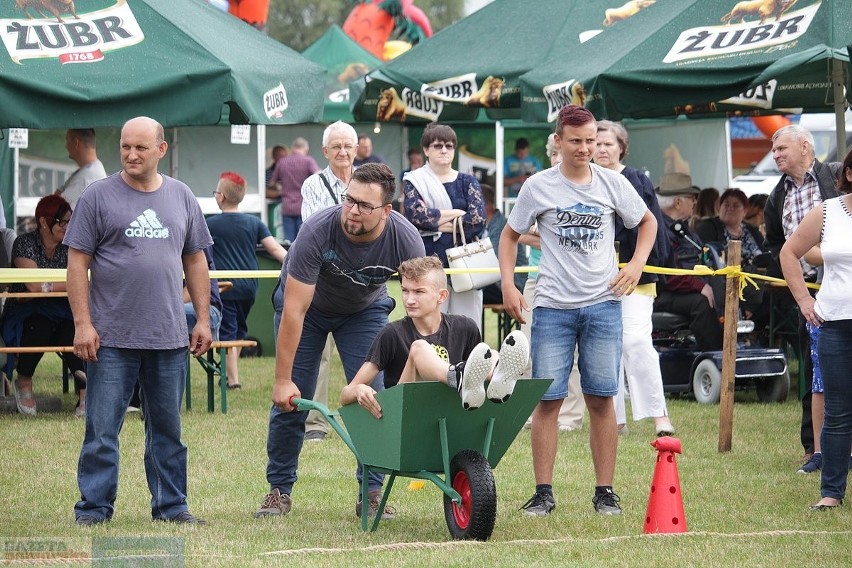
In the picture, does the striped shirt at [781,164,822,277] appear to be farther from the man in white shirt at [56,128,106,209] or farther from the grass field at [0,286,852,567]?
the man in white shirt at [56,128,106,209]

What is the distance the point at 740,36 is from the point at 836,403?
3.68 meters

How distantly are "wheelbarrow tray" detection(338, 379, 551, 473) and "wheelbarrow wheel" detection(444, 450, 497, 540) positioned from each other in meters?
0.09

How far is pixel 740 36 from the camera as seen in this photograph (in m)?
9.56

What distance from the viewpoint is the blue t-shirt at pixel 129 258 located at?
6117 mm

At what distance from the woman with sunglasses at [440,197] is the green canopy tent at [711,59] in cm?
114

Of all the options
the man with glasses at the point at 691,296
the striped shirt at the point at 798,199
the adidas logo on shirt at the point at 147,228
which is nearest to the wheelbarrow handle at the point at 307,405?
the adidas logo on shirt at the point at 147,228

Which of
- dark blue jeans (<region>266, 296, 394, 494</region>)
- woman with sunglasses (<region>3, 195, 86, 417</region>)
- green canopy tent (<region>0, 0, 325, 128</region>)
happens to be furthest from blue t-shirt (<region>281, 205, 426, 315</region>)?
woman with sunglasses (<region>3, 195, 86, 417</region>)

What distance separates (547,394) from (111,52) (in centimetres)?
430

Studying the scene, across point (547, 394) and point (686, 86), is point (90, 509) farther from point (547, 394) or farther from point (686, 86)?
point (686, 86)

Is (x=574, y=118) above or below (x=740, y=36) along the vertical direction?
below

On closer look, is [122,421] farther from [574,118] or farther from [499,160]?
[499,160]

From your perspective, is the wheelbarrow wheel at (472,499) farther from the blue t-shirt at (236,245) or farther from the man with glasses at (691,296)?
the blue t-shirt at (236,245)

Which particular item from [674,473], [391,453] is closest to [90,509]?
[391,453]

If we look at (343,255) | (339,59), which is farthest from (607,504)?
(339,59)
